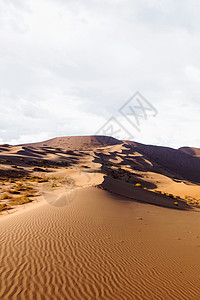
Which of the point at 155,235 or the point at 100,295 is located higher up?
the point at 100,295

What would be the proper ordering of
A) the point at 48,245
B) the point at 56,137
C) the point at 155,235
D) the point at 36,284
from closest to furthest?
the point at 36,284 < the point at 48,245 < the point at 155,235 < the point at 56,137

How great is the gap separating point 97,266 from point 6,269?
188 cm

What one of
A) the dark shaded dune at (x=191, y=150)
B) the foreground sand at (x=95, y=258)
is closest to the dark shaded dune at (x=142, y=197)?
the foreground sand at (x=95, y=258)

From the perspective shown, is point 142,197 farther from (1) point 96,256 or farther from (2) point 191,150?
(2) point 191,150

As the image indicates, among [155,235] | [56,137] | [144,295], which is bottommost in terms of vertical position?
[155,235]

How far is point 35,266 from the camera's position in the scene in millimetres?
3928

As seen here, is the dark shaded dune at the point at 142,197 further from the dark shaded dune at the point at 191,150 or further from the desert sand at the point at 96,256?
the dark shaded dune at the point at 191,150

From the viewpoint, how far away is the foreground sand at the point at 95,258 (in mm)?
3408

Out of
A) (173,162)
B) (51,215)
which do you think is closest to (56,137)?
(173,162)

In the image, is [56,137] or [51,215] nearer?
[51,215]

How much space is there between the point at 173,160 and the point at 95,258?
96953 mm

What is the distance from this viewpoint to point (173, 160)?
94312 mm

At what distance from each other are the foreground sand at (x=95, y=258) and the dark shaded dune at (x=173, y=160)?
71.2 metres

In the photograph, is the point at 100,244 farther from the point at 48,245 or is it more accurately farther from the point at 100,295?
the point at 100,295
